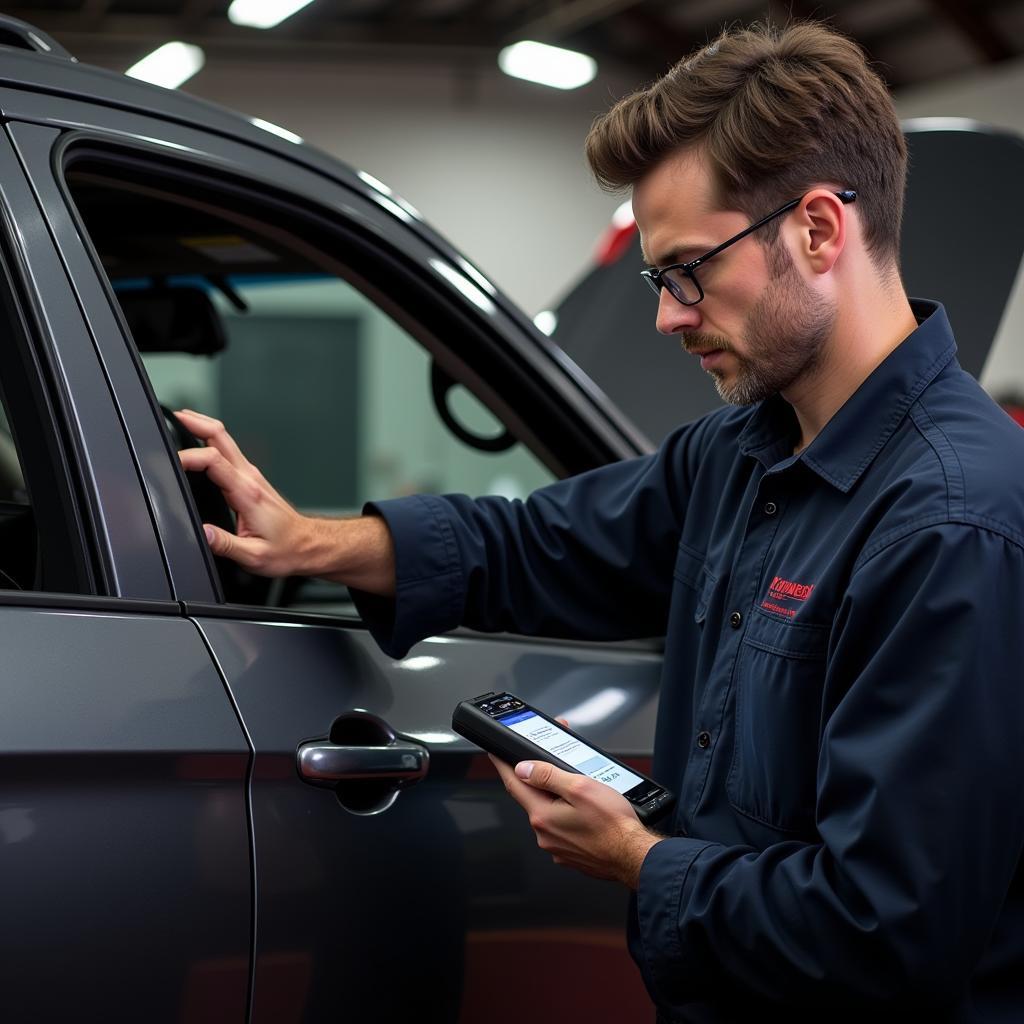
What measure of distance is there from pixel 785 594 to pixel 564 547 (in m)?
0.43

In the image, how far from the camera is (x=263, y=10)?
910cm

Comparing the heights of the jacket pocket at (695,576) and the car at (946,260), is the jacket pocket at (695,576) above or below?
below

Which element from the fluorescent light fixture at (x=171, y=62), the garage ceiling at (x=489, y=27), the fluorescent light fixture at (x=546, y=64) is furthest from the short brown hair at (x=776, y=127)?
the fluorescent light fixture at (x=546, y=64)

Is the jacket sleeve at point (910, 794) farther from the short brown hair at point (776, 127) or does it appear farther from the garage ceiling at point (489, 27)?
the garage ceiling at point (489, 27)

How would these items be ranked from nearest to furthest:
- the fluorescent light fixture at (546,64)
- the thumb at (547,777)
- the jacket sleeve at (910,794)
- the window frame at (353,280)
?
1. the jacket sleeve at (910,794)
2. the thumb at (547,777)
3. the window frame at (353,280)
4. the fluorescent light fixture at (546,64)

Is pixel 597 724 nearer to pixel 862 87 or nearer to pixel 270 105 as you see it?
pixel 862 87

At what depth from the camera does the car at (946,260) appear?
2023mm

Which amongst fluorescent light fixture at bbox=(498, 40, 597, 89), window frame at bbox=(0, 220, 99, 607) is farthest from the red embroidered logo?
fluorescent light fixture at bbox=(498, 40, 597, 89)

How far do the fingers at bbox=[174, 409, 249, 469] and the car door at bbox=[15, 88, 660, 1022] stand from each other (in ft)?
0.18

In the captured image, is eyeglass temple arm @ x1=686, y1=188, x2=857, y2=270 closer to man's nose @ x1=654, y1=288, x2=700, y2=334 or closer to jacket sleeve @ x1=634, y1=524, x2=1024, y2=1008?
man's nose @ x1=654, y1=288, x2=700, y2=334

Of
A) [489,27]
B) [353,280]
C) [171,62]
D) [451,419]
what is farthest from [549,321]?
[489,27]

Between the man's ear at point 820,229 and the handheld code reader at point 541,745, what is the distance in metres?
0.51

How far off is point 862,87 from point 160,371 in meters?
8.64

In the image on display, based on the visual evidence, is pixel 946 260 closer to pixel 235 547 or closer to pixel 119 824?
pixel 235 547
